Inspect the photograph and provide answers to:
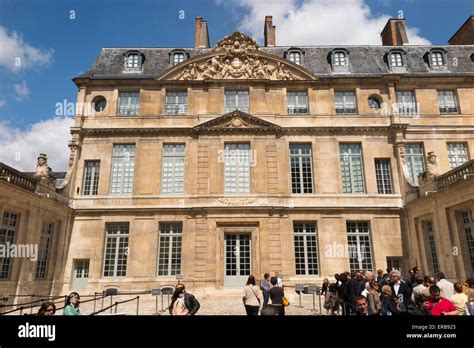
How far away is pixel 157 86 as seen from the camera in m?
18.4

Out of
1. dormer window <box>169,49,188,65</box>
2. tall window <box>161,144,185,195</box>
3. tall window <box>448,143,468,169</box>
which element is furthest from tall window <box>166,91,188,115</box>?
tall window <box>448,143,468,169</box>

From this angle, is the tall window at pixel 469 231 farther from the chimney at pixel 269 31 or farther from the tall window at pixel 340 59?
the chimney at pixel 269 31

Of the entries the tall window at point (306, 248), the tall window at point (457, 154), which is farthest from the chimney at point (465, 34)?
the tall window at point (306, 248)

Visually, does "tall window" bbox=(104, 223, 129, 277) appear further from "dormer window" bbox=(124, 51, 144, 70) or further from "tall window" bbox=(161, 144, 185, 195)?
"dormer window" bbox=(124, 51, 144, 70)

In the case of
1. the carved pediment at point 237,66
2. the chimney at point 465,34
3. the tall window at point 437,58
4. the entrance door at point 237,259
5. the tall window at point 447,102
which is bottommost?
the entrance door at point 237,259

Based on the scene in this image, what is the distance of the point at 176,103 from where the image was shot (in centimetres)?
1844

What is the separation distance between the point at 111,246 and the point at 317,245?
33.4ft

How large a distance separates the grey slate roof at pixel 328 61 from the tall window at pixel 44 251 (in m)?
8.57

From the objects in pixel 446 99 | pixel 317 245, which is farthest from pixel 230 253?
pixel 446 99

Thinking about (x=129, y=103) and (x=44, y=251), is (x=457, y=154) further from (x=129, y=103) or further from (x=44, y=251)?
(x=44, y=251)

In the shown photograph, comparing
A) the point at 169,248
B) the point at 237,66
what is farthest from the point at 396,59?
the point at 169,248

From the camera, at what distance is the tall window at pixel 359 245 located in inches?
629

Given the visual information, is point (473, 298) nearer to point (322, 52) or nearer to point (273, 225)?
point (273, 225)

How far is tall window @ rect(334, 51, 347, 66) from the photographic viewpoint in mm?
19516
